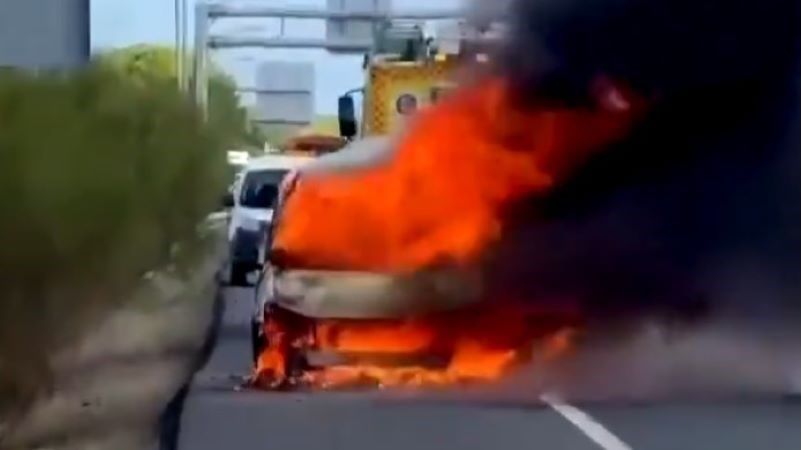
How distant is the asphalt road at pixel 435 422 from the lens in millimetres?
8750

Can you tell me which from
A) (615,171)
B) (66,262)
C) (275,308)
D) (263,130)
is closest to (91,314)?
(66,262)

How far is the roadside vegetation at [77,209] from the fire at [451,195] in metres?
3.57

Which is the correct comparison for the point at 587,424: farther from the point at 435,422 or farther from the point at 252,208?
the point at 252,208

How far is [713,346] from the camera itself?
7.52 metres

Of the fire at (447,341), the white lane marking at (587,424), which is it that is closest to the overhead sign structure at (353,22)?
the fire at (447,341)

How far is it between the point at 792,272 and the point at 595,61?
94cm

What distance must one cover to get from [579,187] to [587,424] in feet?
9.08

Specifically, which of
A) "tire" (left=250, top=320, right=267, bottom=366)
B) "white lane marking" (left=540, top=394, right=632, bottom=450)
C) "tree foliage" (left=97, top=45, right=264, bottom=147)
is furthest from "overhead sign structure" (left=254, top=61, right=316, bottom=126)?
"white lane marking" (left=540, top=394, right=632, bottom=450)

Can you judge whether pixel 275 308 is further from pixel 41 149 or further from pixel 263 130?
pixel 41 149

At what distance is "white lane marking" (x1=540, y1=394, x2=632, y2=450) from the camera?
8.18 meters

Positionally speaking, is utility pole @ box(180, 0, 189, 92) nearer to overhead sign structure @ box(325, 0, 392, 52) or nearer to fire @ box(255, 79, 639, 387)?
overhead sign structure @ box(325, 0, 392, 52)

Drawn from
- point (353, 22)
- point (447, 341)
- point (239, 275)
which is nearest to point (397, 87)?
point (353, 22)

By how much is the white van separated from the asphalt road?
0.17 m

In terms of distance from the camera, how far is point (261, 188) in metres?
9.85
